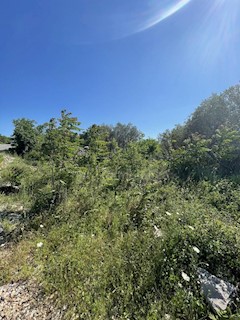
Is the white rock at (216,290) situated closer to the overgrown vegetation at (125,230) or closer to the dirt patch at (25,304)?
the overgrown vegetation at (125,230)

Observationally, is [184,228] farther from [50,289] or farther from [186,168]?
[186,168]

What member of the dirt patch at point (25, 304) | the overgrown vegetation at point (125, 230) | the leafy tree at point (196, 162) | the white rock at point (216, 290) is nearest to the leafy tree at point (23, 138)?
the overgrown vegetation at point (125, 230)

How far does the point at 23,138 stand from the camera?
44.4 feet

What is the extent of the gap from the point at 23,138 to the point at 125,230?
41.6 feet

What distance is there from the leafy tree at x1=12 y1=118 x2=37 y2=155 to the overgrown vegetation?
855 centimetres

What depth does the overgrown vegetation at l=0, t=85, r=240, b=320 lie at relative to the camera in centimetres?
195

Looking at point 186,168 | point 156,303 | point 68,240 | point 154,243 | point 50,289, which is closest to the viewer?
point 156,303

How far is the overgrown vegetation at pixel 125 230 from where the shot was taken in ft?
6.39

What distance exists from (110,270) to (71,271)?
45cm

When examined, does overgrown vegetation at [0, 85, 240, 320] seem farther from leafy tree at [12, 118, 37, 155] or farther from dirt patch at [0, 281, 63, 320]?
leafy tree at [12, 118, 37, 155]

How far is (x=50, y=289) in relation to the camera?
2.10 m

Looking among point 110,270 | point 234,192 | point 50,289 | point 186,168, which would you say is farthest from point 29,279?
point 186,168

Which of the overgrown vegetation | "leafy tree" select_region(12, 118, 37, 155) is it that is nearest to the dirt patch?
the overgrown vegetation

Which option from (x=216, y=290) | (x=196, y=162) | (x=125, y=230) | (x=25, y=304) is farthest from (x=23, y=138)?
(x=216, y=290)
